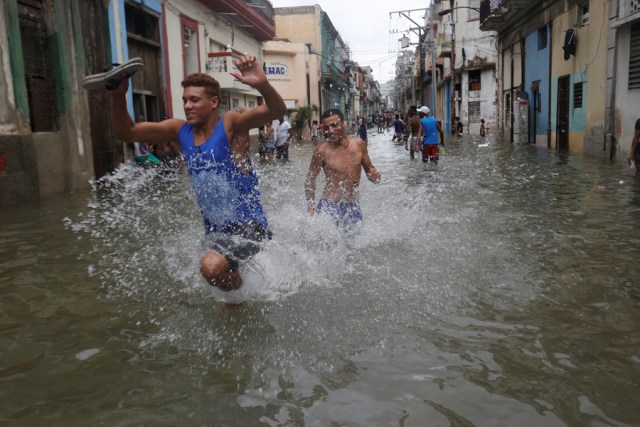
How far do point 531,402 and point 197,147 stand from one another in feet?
7.58

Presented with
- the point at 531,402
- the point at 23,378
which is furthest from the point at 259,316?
the point at 531,402

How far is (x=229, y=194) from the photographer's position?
3.60 m

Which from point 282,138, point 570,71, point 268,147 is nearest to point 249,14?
point 268,147

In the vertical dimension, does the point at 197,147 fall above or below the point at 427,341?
above

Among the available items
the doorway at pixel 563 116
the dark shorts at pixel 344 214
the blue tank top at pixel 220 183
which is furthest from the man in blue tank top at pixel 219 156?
the doorway at pixel 563 116

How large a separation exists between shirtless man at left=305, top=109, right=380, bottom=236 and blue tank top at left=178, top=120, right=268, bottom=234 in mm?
1495

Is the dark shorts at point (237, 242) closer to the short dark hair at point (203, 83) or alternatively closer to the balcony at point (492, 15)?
the short dark hair at point (203, 83)

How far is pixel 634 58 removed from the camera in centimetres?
→ 1284

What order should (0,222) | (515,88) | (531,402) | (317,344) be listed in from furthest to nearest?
(515,88), (0,222), (317,344), (531,402)

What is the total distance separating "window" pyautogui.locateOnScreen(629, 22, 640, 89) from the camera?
1261cm

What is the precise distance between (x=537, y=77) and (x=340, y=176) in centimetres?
1858

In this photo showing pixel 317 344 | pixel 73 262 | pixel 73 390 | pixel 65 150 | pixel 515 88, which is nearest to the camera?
pixel 73 390

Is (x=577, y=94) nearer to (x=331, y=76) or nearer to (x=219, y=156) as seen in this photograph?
(x=219, y=156)

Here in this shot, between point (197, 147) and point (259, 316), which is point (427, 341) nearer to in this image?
point (259, 316)
